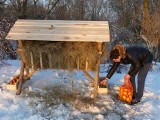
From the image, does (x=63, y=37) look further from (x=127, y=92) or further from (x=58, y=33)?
(x=127, y=92)

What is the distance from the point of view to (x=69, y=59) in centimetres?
709

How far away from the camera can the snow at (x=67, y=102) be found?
6.31 m

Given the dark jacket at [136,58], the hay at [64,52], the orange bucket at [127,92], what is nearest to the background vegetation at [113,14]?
the hay at [64,52]

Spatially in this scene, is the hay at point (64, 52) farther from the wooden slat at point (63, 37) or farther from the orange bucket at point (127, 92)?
the orange bucket at point (127, 92)

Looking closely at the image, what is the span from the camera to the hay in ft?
22.9

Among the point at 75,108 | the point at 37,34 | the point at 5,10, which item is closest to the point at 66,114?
the point at 75,108

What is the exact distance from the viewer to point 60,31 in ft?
22.7

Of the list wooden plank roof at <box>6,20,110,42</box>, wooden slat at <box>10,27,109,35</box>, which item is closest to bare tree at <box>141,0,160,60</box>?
wooden plank roof at <box>6,20,110,42</box>

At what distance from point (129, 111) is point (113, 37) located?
1349 cm

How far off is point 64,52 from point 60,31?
1.43 feet

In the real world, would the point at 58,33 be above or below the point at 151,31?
above

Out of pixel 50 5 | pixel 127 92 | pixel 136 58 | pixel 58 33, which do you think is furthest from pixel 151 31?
pixel 58 33

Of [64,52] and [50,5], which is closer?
[64,52]

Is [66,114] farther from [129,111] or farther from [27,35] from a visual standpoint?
[27,35]
